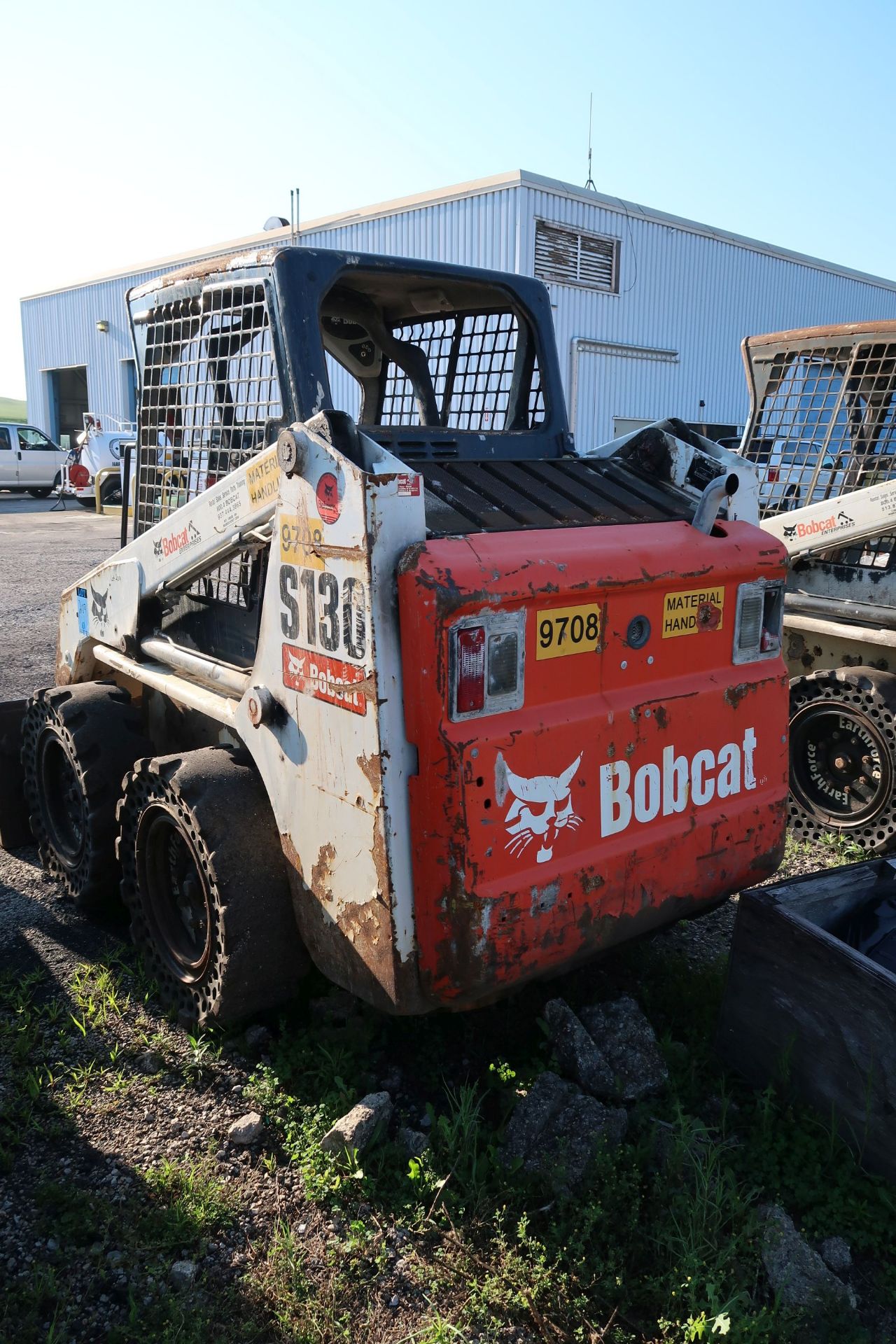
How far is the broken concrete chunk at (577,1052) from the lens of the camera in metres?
2.93

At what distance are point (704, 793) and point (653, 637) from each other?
53cm

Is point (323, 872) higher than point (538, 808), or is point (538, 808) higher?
point (538, 808)

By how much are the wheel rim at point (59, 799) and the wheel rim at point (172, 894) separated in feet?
2.27

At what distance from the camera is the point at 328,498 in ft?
8.60

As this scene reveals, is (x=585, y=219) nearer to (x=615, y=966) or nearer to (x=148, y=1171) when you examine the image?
(x=615, y=966)

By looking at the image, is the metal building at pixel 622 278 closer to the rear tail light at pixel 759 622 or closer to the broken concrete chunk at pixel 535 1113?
the rear tail light at pixel 759 622

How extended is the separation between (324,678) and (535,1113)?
1.28m

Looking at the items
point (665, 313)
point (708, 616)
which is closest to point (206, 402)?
point (708, 616)

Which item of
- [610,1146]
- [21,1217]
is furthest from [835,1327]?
[21,1217]

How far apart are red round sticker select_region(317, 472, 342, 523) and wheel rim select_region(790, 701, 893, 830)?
3042 mm

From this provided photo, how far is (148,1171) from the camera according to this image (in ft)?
8.89

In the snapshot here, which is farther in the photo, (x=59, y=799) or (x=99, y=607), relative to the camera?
(x=59, y=799)

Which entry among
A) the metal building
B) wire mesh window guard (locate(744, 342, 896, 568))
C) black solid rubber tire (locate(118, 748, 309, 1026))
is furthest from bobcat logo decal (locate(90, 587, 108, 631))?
the metal building

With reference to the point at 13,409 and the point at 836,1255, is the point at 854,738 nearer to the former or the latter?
the point at 836,1255
